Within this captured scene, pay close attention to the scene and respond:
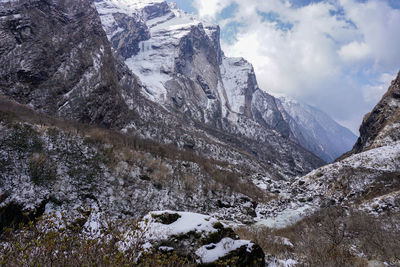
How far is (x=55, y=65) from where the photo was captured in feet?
170

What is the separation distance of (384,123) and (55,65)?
3667 inches

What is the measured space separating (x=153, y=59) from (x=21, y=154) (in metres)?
196

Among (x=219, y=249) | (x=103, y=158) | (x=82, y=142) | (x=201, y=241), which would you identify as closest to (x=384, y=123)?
(x=103, y=158)

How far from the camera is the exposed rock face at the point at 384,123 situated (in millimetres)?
49181

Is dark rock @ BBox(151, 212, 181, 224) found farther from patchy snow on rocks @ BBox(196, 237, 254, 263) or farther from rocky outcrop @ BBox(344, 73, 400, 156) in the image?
rocky outcrop @ BBox(344, 73, 400, 156)

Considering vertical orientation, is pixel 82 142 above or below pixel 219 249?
below

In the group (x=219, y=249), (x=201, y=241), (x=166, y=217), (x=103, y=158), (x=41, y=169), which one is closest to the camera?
(x=219, y=249)

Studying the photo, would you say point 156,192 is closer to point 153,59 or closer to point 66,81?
point 66,81

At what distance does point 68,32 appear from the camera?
62.8m

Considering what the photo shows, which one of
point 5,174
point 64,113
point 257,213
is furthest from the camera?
point 64,113

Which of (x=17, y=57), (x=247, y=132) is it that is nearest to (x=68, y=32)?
(x=17, y=57)

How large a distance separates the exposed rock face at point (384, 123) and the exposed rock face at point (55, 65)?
236ft

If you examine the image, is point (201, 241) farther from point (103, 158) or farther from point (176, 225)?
point (103, 158)

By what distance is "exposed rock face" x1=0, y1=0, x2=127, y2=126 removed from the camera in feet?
146
